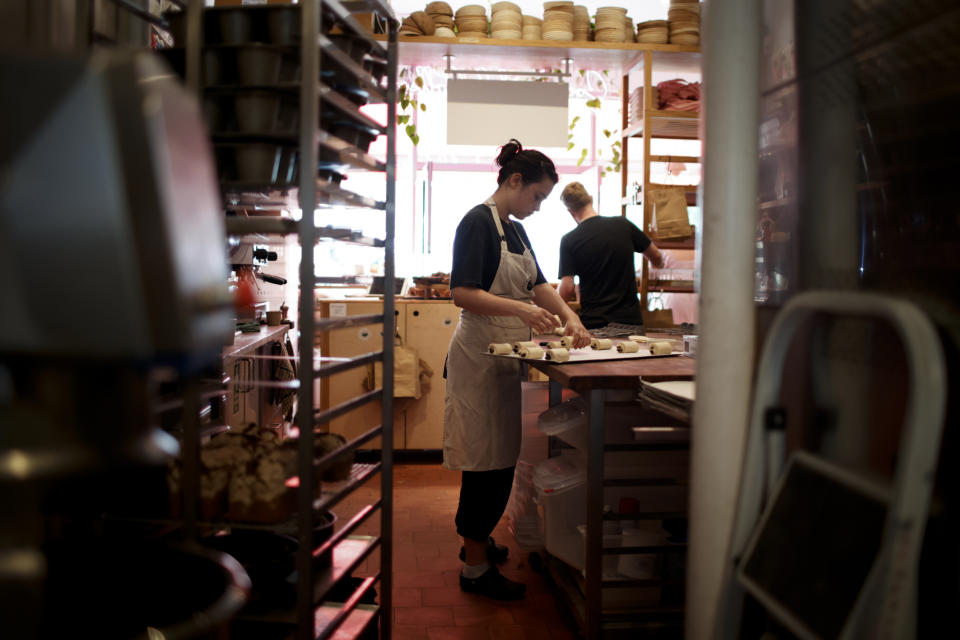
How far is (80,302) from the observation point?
0.60 metres

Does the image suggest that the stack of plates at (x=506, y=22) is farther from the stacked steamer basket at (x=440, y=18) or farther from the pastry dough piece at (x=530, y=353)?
the pastry dough piece at (x=530, y=353)

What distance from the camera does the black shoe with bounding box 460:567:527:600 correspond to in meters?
2.75

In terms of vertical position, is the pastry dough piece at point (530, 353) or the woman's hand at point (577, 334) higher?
the woman's hand at point (577, 334)

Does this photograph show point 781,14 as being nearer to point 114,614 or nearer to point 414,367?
point 114,614

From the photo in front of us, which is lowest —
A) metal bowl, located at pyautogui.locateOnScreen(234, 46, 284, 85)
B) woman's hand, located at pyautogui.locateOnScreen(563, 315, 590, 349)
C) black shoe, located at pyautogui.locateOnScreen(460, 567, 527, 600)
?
black shoe, located at pyautogui.locateOnScreen(460, 567, 527, 600)

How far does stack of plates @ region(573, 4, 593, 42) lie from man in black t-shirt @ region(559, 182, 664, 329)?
1517 mm

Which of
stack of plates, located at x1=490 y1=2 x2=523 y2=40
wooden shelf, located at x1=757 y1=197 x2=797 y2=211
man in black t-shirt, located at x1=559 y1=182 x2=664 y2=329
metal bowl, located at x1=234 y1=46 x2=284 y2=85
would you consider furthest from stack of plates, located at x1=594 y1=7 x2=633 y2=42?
metal bowl, located at x1=234 y1=46 x2=284 y2=85

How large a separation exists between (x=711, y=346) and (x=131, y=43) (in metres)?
1.51

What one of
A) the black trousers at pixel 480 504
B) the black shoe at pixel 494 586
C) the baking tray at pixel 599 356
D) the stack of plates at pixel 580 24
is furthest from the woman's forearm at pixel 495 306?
the stack of plates at pixel 580 24

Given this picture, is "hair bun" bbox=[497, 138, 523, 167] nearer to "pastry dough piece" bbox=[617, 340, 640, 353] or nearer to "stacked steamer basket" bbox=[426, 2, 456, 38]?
"pastry dough piece" bbox=[617, 340, 640, 353]

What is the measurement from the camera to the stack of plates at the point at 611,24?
4715mm

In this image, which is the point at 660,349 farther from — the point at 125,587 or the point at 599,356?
the point at 125,587

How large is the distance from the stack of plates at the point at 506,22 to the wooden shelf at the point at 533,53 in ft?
0.20

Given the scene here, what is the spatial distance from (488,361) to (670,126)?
2862 millimetres
